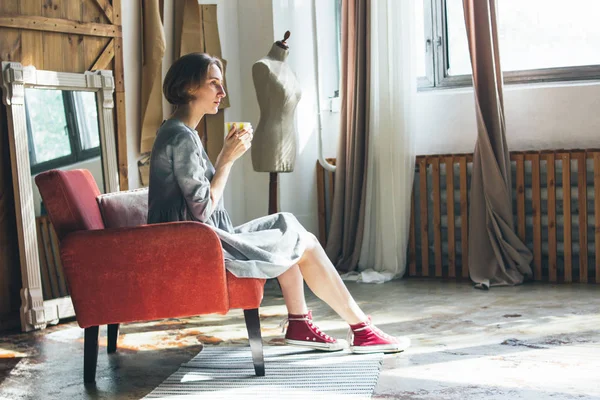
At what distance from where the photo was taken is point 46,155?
13.2ft

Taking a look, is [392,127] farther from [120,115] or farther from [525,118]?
[120,115]

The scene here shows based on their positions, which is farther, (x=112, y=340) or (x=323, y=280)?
(x=112, y=340)

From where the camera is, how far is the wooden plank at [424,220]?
4.99 m

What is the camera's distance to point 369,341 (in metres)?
3.08

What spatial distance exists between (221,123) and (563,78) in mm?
2139

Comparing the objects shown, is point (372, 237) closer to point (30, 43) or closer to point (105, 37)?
point (105, 37)

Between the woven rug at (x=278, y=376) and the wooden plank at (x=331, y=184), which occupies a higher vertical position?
the wooden plank at (x=331, y=184)

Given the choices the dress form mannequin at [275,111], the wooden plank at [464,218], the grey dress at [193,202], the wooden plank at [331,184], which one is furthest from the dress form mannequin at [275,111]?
the grey dress at [193,202]

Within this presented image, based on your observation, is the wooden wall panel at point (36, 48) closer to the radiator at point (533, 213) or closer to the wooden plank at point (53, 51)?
the wooden plank at point (53, 51)

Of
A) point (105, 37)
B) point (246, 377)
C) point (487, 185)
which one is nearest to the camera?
point (246, 377)

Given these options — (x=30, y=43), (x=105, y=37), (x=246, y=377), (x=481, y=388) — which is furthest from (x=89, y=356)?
(x=105, y=37)

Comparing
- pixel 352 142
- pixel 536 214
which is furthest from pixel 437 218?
pixel 352 142

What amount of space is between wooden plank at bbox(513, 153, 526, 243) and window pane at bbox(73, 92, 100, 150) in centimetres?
243

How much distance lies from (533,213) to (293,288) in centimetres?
217
